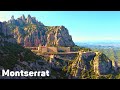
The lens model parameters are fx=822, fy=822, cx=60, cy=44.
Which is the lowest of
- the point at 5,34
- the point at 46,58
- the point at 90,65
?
the point at 90,65

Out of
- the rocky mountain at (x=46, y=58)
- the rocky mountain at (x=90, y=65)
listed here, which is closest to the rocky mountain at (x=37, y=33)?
the rocky mountain at (x=46, y=58)

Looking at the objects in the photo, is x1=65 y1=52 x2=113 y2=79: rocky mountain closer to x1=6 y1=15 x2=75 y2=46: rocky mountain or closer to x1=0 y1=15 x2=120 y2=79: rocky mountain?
x1=0 y1=15 x2=120 y2=79: rocky mountain

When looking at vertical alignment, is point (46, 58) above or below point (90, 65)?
above

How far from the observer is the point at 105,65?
2159 cm

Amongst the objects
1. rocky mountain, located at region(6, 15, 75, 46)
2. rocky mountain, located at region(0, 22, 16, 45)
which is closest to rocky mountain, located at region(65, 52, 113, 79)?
rocky mountain, located at region(6, 15, 75, 46)

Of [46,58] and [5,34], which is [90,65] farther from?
[5,34]

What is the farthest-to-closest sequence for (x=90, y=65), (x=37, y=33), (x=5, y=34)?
(x=37, y=33) < (x=90, y=65) < (x=5, y=34)

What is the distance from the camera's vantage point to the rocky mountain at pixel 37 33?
846 inches

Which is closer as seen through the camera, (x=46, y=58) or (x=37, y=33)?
(x=46, y=58)

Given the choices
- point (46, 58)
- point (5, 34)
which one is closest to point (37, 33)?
point (46, 58)

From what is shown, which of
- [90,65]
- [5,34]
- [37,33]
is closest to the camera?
[5,34]

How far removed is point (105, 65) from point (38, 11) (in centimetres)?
228

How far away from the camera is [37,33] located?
21859mm
